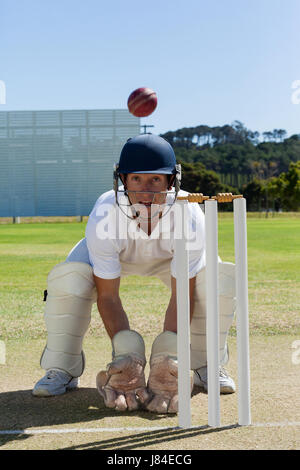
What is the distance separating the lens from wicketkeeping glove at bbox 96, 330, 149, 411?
2.63 m

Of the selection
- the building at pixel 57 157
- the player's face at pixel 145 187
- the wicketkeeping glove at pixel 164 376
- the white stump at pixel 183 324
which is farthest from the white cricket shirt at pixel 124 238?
the building at pixel 57 157

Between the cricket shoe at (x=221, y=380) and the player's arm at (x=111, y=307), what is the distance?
20.9 inches

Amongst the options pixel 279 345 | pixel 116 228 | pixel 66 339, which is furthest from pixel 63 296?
pixel 279 345

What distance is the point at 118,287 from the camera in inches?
112

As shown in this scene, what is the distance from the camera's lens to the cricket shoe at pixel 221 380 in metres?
2.97

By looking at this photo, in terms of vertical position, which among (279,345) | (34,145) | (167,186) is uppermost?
(34,145)

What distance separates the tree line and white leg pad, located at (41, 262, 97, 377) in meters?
48.1

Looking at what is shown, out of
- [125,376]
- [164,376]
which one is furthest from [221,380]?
[125,376]

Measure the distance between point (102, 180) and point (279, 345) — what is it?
4596 centimetres

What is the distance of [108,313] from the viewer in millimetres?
2832

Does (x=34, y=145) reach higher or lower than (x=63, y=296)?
higher

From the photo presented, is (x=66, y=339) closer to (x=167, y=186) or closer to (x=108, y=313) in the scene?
(x=108, y=313)

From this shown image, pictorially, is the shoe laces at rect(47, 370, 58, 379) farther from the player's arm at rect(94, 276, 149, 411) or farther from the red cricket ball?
the red cricket ball

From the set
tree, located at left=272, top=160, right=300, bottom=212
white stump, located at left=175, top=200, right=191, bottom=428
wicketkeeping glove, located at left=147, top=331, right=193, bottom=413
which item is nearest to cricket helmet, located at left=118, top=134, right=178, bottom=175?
white stump, located at left=175, top=200, right=191, bottom=428
